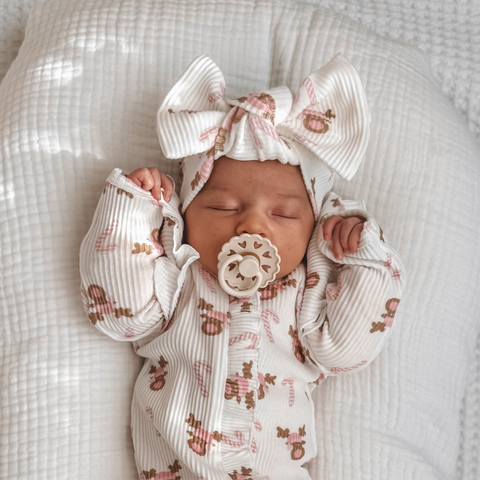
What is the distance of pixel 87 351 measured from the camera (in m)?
1.27

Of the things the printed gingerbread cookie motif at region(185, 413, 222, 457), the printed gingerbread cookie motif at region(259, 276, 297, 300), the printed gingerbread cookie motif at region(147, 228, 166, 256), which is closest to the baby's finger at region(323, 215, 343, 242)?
the printed gingerbread cookie motif at region(259, 276, 297, 300)

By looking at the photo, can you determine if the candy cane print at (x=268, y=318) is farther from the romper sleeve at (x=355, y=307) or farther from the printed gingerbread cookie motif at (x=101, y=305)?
the printed gingerbread cookie motif at (x=101, y=305)

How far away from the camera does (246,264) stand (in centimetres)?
110

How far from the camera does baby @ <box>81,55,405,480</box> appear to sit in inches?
45.8

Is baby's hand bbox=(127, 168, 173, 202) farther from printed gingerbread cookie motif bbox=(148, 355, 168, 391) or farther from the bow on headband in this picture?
printed gingerbread cookie motif bbox=(148, 355, 168, 391)

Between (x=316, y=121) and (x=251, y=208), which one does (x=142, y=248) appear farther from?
(x=316, y=121)

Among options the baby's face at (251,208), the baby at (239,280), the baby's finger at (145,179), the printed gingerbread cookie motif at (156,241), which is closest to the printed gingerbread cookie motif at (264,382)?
the baby at (239,280)

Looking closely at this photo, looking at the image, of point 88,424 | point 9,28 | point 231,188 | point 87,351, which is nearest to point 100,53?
point 9,28

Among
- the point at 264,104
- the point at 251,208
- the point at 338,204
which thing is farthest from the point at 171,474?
the point at 264,104

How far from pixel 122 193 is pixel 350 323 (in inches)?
20.9

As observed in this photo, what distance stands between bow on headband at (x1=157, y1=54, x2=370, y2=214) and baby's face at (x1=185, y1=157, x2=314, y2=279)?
0.08 feet

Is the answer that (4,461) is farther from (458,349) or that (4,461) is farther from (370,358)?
(458,349)

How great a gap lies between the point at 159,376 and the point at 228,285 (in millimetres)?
269

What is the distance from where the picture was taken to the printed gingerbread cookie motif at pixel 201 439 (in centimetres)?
114
